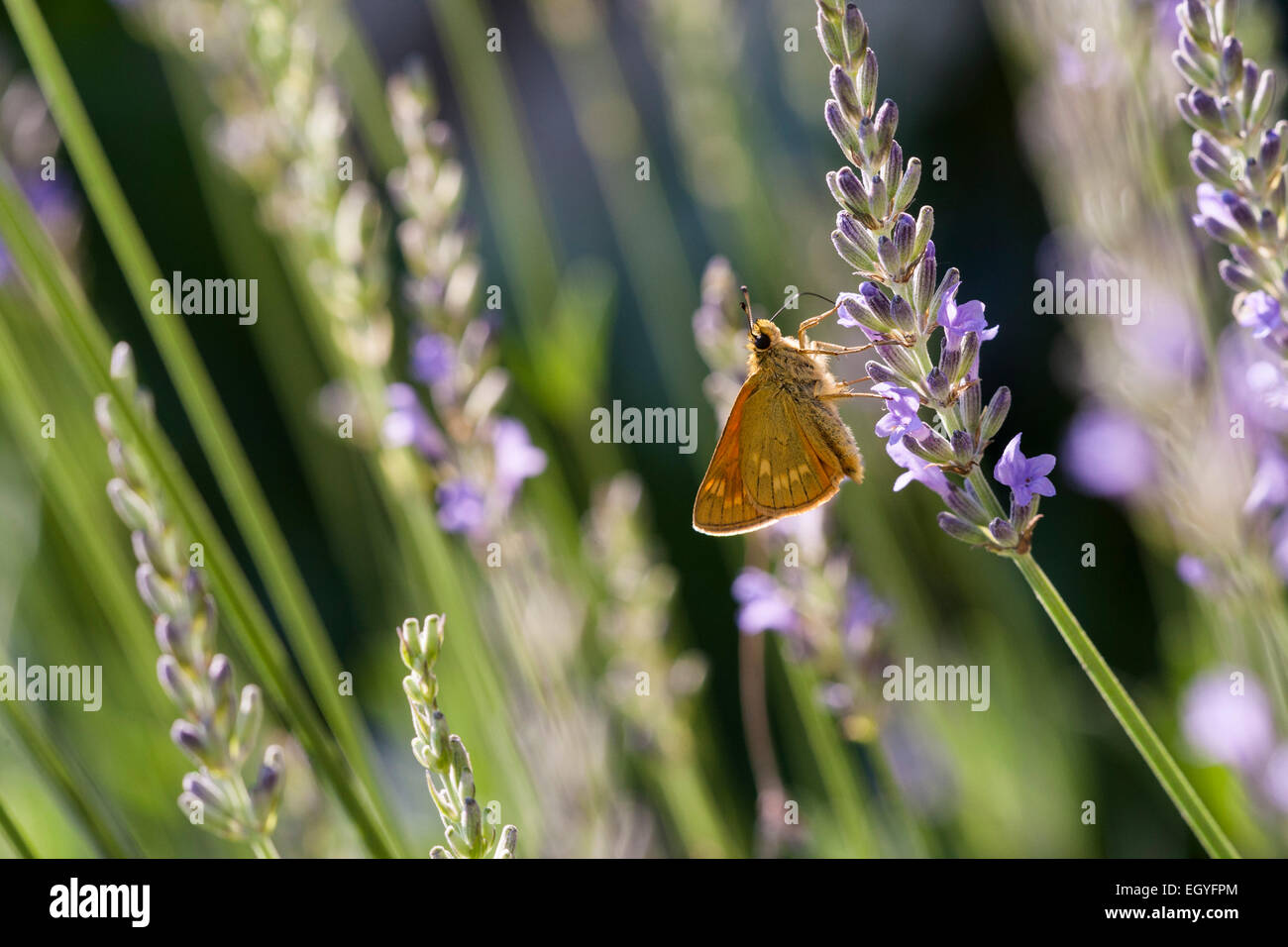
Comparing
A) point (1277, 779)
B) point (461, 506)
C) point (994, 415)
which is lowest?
point (1277, 779)

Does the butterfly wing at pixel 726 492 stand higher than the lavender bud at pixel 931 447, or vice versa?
the butterfly wing at pixel 726 492

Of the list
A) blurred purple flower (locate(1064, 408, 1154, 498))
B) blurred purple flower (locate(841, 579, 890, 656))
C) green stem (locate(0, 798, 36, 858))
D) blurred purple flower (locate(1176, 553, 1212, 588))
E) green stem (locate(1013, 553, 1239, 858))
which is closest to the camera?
green stem (locate(1013, 553, 1239, 858))

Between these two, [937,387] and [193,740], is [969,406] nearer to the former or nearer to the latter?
[937,387]

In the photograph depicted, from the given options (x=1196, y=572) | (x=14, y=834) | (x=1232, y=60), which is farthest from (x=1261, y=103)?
(x=14, y=834)

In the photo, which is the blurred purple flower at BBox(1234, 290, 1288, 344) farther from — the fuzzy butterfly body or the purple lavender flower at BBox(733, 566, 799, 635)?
the purple lavender flower at BBox(733, 566, 799, 635)

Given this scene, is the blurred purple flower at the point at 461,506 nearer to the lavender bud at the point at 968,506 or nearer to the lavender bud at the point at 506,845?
the lavender bud at the point at 506,845

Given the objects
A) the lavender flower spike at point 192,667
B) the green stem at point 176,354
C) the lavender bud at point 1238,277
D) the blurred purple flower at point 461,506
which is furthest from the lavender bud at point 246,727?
the lavender bud at point 1238,277

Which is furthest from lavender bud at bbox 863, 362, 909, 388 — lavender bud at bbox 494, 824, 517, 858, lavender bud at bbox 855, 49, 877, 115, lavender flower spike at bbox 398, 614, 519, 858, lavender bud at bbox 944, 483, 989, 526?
lavender flower spike at bbox 398, 614, 519, 858
